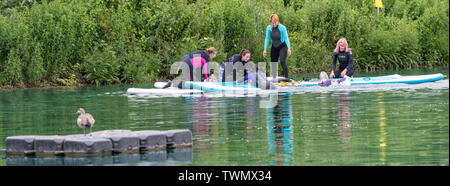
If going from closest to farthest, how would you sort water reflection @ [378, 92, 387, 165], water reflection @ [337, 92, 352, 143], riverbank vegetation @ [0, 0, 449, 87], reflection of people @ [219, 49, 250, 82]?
water reflection @ [378, 92, 387, 165] → water reflection @ [337, 92, 352, 143] → reflection of people @ [219, 49, 250, 82] → riverbank vegetation @ [0, 0, 449, 87]

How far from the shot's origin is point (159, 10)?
34188 millimetres

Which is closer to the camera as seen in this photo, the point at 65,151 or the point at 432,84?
the point at 65,151

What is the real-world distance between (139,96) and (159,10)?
35.7 ft

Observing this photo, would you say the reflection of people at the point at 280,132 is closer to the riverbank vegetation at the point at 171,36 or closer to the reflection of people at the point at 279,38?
the reflection of people at the point at 279,38

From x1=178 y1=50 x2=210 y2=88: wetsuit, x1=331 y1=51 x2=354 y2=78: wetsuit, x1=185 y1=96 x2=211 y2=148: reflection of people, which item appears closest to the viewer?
x1=185 y1=96 x2=211 y2=148: reflection of people

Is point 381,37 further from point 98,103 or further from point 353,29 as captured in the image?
point 98,103

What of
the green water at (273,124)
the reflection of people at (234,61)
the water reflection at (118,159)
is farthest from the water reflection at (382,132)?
the reflection of people at (234,61)

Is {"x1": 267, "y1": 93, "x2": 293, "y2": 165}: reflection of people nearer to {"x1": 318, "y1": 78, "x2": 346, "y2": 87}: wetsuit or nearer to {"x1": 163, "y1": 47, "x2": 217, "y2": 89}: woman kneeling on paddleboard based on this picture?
{"x1": 318, "y1": 78, "x2": 346, "y2": 87}: wetsuit

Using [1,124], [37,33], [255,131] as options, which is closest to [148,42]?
[37,33]

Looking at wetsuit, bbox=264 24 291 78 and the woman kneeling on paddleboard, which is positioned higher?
wetsuit, bbox=264 24 291 78

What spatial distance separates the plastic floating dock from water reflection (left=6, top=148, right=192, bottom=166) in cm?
13

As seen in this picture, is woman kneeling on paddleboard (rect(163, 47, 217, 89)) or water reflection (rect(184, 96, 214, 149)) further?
woman kneeling on paddleboard (rect(163, 47, 217, 89))

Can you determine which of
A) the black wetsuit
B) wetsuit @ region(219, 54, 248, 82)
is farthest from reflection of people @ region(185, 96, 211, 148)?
the black wetsuit

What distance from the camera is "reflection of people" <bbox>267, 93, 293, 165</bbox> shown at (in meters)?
10.7
